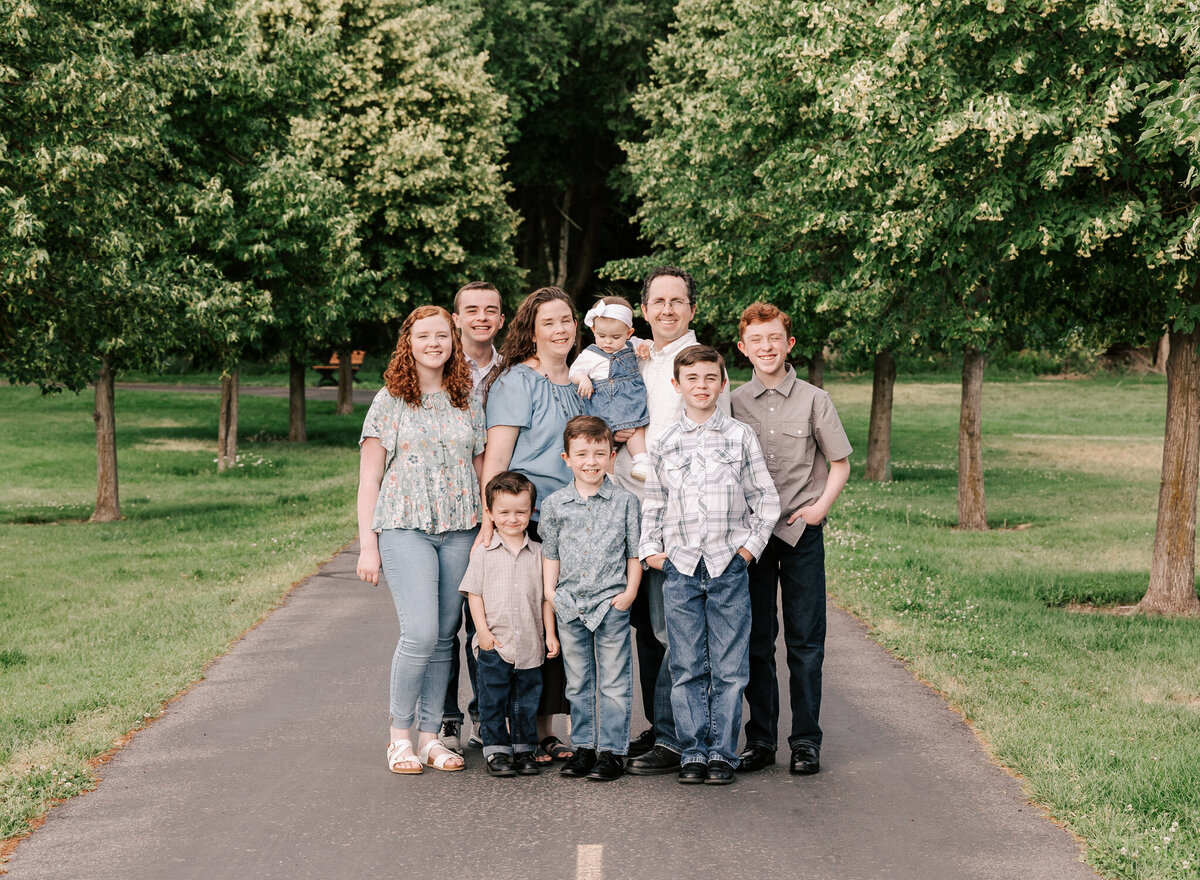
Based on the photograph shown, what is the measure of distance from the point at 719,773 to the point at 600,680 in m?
0.67

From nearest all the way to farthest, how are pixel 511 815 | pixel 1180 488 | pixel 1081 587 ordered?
pixel 511 815, pixel 1180 488, pixel 1081 587

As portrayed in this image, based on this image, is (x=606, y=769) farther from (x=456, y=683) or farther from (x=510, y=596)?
(x=456, y=683)

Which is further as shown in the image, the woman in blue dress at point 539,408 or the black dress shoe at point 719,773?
the woman in blue dress at point 539,408

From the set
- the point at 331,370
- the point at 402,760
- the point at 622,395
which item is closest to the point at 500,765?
the point at 402,760

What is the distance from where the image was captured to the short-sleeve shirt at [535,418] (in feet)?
18.8

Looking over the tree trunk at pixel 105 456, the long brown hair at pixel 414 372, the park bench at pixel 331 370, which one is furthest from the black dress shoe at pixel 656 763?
the park bench at pixel 331 370

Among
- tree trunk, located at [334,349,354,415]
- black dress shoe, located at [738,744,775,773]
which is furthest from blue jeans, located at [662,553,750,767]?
tree trunk, located at [334,349,354,415]

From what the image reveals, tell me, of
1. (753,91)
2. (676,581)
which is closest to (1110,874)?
(676,581)

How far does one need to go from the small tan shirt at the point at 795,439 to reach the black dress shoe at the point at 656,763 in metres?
1.14

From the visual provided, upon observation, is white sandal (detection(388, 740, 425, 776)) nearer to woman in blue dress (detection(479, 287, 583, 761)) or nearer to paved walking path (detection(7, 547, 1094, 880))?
paved walking path (detection(7, 547, 1094, 880))

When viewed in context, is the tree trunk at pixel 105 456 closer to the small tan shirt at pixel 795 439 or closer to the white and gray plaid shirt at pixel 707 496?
the white and gray plaid shirt at pixel 707 496

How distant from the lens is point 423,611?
18.3 feet

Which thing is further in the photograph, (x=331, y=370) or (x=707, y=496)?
(x=331, y=370)

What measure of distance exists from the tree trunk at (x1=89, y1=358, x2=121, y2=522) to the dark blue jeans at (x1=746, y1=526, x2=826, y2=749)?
43.7ft
